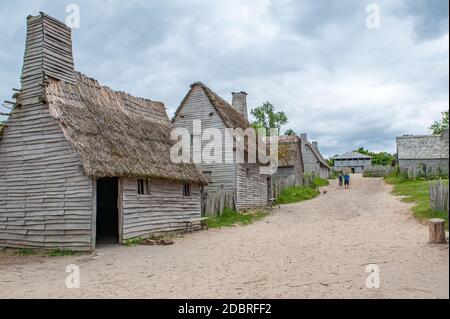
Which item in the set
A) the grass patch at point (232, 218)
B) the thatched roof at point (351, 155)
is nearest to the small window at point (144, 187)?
the grass patch at point (232, 218)

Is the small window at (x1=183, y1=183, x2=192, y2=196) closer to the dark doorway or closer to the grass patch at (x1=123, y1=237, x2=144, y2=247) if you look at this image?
the dark doorway

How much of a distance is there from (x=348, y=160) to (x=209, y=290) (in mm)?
82143

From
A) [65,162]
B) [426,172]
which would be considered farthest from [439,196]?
[426,172]

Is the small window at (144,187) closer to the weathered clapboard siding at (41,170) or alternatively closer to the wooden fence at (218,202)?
the weathered clapboard siding at (41,170)

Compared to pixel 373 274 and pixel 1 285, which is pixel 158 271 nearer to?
pixel 1 285

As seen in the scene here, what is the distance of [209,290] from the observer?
7.71 metres

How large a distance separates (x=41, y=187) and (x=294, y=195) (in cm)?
2126

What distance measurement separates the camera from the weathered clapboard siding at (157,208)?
14422 millimetres

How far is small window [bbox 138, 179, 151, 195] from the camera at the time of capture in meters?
15.2

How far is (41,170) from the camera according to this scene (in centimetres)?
1388

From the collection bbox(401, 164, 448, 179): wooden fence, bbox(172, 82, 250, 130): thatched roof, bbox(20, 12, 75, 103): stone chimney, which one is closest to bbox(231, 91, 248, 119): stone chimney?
bbox(172, 82, 250, 130): thatched roof

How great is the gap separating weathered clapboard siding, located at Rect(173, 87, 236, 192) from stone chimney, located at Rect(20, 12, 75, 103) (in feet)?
34.4

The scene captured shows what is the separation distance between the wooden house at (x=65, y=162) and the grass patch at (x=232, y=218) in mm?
3228
